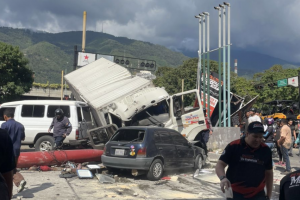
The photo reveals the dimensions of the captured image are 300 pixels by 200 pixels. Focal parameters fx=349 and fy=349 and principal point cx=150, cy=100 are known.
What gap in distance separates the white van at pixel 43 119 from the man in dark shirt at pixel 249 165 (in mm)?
9369

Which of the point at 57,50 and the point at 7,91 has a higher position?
the point at 57,50

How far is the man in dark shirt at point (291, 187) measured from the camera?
2021mm

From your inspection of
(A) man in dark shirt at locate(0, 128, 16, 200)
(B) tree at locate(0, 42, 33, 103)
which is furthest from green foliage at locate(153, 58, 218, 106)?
(A) man in dark shirt at locate(0, 128, 16, 200)

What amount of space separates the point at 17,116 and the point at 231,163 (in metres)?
10.6

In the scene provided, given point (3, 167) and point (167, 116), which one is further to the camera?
point (167, 116)

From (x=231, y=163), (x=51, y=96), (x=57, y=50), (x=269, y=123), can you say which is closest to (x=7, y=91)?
(x=51, y=96)

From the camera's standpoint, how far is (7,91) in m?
34.3

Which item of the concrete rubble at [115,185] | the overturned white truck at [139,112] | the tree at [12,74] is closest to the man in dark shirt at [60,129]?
Answer: the concrete rubble at [115,185]

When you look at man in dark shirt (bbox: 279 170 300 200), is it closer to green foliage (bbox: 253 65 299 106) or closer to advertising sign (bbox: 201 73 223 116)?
advertising sign (bbox: 201 73 223 116)

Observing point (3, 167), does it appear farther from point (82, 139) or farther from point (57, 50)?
point (57, 50)

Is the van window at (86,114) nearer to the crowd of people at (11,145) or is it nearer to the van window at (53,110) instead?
the van window at (53,110)

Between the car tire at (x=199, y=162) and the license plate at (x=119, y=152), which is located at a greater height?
the license plate at (x=119, y=152)

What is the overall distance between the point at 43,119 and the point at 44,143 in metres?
0.92

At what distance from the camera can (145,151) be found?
9.21 metres
